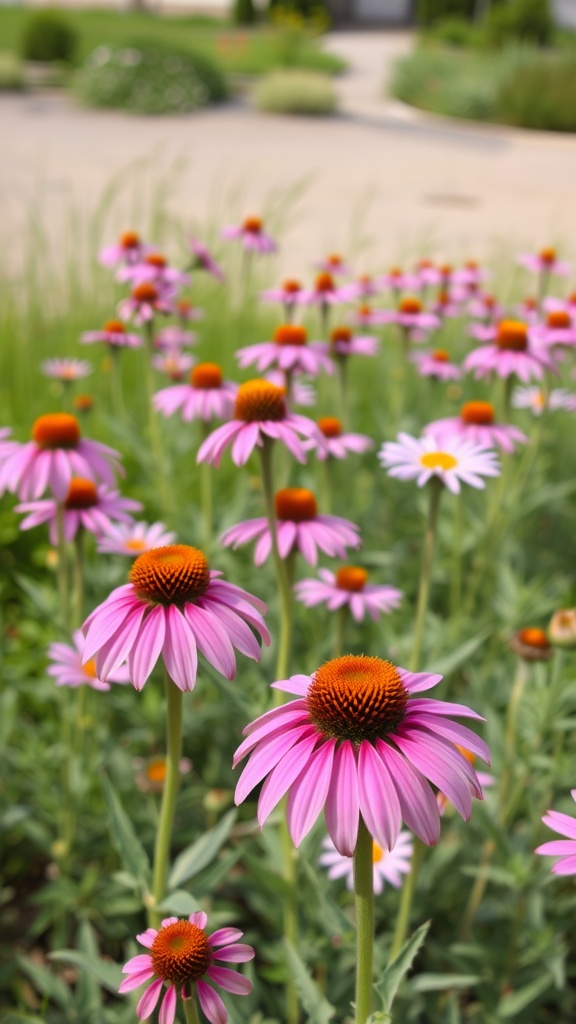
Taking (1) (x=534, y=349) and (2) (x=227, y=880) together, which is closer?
(2) (x=227, y=880)

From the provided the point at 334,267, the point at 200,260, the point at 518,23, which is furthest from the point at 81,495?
the point at 518,23

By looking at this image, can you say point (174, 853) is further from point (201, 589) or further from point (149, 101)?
point (149, 101)

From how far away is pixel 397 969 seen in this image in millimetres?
1058

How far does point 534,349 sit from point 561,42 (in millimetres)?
24122

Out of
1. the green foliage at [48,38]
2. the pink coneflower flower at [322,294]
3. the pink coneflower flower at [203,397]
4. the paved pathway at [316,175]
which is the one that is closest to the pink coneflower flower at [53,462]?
the pink coneflower flower at [203,397]

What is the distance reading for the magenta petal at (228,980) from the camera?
0.98m

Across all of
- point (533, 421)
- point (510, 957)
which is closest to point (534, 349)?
point (533, 421)

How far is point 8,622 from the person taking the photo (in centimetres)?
276

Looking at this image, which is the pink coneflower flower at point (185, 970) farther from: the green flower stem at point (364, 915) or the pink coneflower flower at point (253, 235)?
the pink coneflower flower at point (253, 235)

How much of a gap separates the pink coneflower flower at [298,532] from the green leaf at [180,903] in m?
0.52

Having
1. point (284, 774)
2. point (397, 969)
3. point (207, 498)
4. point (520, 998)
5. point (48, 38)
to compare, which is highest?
point (284, 774)

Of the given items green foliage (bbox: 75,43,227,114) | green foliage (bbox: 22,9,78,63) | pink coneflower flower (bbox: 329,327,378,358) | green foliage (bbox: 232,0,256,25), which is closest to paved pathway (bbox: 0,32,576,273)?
green foliage (bbox: 75,43,227,114)

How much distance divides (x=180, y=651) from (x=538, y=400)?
2286 millimetres

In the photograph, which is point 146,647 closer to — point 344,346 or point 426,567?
point 426,567
